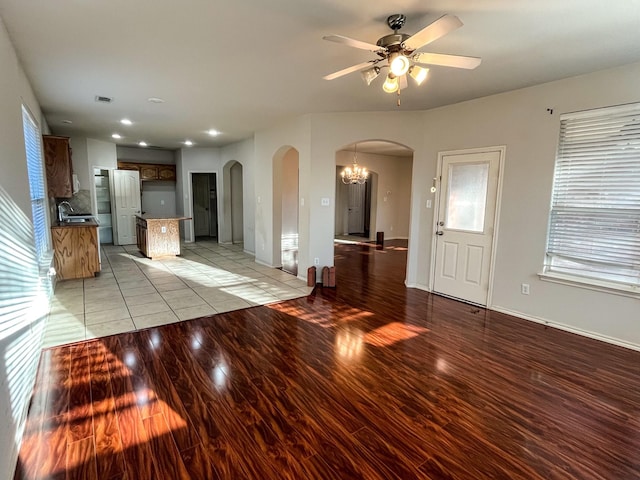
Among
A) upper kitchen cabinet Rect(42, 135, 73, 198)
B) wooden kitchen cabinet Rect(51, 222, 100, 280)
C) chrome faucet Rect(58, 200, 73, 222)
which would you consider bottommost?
wooden kitchen cabinet Rect(51, 222, 100, 280)

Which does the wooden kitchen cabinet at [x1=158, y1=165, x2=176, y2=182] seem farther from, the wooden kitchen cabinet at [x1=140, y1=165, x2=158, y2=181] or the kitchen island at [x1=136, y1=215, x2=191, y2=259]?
the kitchen island at [x1=136, y1=215, x2=191, y2=259]

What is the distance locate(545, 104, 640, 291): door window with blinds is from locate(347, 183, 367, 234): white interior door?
846 cm

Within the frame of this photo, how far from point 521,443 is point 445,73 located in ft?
10.4

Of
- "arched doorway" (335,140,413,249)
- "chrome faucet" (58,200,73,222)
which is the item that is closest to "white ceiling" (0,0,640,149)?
"chrome faucet" (58,200,73,222)

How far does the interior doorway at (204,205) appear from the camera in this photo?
10.4m

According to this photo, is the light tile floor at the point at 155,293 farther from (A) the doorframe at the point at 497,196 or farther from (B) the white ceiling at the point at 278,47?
(B) the white ceiling at the point at 278,47

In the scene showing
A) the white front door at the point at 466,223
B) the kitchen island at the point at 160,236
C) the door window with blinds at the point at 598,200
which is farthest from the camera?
the kitchen island at the point at 160,236

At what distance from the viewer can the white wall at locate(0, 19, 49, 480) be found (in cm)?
177

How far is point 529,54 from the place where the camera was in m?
2.88

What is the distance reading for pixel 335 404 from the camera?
230 centimetres

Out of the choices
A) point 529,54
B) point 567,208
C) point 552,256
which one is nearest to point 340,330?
point 552,256

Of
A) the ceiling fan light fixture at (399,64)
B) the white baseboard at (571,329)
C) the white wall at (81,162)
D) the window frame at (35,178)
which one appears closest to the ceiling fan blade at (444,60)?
the ceiling fan light fixture at (399,64)

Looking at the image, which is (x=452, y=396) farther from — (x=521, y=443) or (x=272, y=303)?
(x=272, y=303)

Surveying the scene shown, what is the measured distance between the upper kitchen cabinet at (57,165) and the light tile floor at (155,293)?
1.47m
